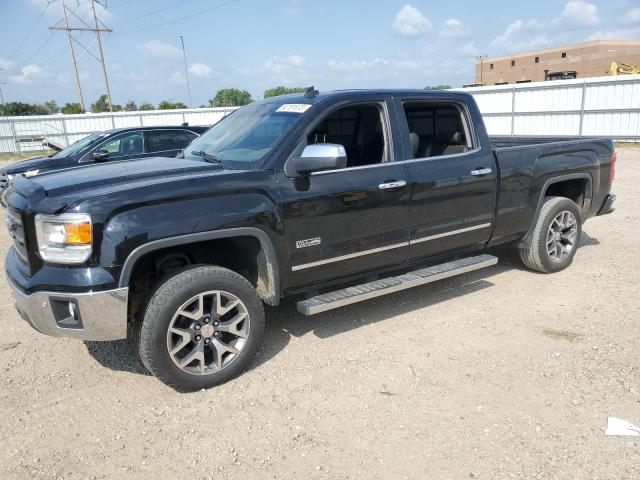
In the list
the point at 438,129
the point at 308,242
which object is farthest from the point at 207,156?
the point at 438,129

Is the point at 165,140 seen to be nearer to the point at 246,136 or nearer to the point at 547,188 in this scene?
the point at 246,136

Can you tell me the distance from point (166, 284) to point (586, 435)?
8.73 ft

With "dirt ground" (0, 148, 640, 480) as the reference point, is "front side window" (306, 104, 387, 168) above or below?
above

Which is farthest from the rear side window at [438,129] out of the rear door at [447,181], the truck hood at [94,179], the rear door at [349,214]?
the truck hood at [94,179]

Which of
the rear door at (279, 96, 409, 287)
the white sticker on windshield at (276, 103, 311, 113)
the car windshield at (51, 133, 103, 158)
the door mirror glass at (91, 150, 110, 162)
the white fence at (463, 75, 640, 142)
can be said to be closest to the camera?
the rear door at (279, 96, 409, 287)

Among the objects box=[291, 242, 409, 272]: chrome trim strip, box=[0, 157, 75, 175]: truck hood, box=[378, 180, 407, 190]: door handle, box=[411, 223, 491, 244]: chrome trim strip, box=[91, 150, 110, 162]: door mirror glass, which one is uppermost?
box=[91, 150, 110, 162]: door mirror glass

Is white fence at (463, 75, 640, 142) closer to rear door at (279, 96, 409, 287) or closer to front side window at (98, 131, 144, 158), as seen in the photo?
front side window at (98, 131, 144, 158)

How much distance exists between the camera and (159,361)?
3264 mm

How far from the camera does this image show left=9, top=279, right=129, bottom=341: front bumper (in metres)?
3.04

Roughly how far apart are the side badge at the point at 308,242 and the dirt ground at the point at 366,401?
2.89 feet

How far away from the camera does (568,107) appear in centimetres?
2089

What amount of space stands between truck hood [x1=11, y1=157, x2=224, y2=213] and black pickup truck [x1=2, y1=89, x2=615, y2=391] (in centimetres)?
2

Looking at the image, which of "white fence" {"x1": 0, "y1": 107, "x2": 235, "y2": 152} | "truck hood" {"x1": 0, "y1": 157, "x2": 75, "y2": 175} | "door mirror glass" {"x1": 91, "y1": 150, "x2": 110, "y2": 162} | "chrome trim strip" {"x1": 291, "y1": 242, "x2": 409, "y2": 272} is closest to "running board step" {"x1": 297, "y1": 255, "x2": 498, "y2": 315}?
"chrome trim strip" {"x1": 291, "y1": 242, "x2": 409, "y2": 272}

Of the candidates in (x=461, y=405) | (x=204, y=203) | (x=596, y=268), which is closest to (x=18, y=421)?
(x=204, y=203)
